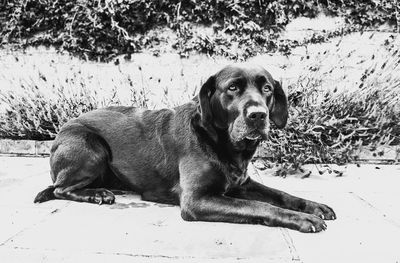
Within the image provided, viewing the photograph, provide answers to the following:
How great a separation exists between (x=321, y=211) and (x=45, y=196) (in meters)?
2.10

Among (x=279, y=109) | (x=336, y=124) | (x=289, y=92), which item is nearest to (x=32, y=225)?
(x=279, y=109)

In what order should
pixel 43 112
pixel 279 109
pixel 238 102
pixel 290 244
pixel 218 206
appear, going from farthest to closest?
pixel 43 112
pixel 279 109
pixel 238 102
pixel 218 206
pixel 290 244

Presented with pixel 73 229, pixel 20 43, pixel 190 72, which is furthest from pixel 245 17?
pixel 73 229

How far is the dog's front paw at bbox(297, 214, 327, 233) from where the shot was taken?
2402 mm

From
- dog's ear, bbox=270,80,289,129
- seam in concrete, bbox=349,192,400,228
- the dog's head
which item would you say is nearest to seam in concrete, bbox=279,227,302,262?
the dog's head

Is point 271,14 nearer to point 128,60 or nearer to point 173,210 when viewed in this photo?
point 128,60

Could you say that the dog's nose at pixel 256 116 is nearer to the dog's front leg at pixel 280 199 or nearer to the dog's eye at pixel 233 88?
the dog's eye at pixel 233 88

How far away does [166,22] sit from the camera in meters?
7.39

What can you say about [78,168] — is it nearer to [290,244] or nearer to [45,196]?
[45,196]

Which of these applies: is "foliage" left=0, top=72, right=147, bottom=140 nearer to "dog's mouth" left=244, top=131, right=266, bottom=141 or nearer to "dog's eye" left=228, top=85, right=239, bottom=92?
"dog's eye" left=228, top=85, right=239, bottom=92

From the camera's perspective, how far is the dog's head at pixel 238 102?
2.67m

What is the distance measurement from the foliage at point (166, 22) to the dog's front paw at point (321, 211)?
15.3 ft

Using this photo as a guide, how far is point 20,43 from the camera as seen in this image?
24.1 feet

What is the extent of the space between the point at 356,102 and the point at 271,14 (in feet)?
9.13
